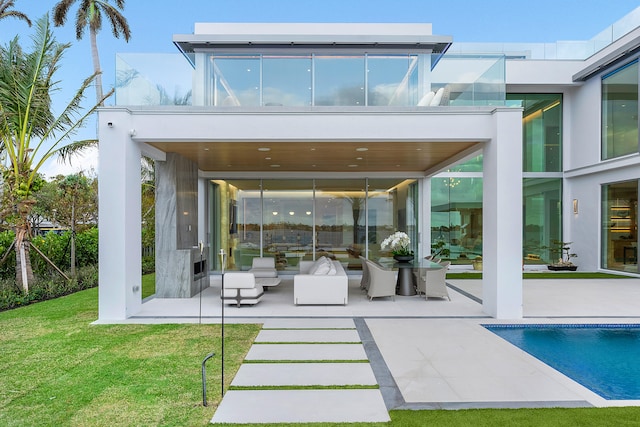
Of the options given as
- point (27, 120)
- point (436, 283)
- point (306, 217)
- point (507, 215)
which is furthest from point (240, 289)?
point (27, 120)

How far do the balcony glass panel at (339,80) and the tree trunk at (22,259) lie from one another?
756 cm

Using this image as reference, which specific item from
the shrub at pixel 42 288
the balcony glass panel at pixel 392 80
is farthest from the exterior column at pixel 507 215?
the shrub at pixel 42 288

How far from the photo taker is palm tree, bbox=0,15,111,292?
8.53 m

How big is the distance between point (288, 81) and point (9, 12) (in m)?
16.0

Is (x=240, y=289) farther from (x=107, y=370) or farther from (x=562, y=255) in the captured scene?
(x=562, y=255)

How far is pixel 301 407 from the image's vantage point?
11.8 feet

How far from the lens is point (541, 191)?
1603 cm

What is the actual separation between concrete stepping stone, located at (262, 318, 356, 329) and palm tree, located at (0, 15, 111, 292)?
6.20 metres

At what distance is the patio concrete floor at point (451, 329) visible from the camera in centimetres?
391

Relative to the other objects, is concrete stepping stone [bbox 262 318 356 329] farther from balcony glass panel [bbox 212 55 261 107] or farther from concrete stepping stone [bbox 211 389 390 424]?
balcony glass panel [bbox 212 55 261 107]

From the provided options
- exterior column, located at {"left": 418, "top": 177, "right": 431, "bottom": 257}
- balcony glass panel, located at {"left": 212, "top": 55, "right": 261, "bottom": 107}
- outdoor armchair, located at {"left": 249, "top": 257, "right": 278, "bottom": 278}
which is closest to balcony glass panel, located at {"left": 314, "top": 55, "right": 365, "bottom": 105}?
balcony glass panel, located at {"left": 212, "top": 55, "right": 261, "bottom": 107}

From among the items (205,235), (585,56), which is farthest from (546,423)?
(585,56)

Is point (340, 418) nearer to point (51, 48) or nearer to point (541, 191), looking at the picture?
point (51, 48)

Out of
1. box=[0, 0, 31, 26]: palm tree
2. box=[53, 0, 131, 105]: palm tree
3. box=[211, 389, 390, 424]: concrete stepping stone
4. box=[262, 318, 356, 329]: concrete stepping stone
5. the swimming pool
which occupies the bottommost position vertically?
the swimming pool
